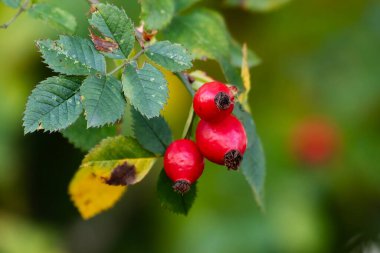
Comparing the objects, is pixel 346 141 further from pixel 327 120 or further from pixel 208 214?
pixel 208 214

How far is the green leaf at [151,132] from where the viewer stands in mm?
1415

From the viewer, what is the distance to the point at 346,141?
3803 mm

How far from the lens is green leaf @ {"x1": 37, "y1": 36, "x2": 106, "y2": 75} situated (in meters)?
1.22

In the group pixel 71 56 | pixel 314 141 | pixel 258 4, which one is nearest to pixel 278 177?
pixel 314 141

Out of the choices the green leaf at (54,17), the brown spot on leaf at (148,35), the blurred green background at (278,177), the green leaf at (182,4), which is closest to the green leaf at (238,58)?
the green leaf at (182,4)

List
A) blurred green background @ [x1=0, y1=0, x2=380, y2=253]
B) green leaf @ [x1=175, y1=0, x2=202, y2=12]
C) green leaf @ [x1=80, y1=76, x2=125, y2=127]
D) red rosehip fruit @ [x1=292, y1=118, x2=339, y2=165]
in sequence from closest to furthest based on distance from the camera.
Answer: green leaf @ [x1=80, y1=76, x2=125, y2=127] → green leaf @ [x1=175, y1=0, x2=202, y2=12] → blurred green background @ [x1=0, y1=0, x2=380, y2=253] → red rosehip fruit @ [x1=292, y1=118, x2=339, y2=165]

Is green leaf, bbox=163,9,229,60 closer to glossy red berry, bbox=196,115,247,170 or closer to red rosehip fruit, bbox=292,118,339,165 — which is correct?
glossy red berry, bbox=196,115,247,170

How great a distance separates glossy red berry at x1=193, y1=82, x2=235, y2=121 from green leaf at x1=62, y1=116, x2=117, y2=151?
392mm

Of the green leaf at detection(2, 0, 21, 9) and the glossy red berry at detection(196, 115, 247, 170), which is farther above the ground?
the green leaf at detection(2, 0, 21, 9)

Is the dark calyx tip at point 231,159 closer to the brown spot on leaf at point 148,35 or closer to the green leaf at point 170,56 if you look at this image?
the green leaf at point 170,56

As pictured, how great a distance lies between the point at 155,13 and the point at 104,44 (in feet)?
0.94

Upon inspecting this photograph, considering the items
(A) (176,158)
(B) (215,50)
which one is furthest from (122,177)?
(B) (215,50)

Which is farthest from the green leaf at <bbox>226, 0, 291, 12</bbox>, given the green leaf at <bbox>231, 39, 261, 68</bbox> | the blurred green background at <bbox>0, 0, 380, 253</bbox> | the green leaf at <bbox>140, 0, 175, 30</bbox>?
the blurred green background at <bbox>0, 0, 380, 253</bbox>

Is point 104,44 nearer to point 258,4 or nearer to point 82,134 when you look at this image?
point 82,134
